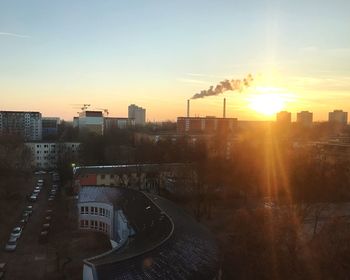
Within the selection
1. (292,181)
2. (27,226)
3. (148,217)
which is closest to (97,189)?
(27,226)

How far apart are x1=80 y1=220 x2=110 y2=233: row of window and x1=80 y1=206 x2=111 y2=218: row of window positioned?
49cm

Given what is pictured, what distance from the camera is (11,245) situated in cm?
1725

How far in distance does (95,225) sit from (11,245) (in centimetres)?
427

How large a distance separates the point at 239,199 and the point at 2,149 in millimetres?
22880

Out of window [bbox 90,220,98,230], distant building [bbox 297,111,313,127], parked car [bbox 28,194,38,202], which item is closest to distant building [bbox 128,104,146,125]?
distant building [bbox 297,111,313,127]

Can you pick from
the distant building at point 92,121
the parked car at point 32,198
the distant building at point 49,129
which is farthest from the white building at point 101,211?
the distant building at point 49,129

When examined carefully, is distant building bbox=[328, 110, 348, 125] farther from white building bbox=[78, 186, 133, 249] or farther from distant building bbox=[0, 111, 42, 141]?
white building bbox=[78, 186, 133, 249]

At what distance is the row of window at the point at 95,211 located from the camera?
19070 millimetres

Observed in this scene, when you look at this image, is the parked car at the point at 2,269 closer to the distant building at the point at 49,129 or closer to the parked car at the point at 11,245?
the parked car at the point at 11,245

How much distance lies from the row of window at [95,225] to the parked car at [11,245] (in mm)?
3532

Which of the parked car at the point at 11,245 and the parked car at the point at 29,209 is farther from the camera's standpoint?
the parked car at the point at 29,209

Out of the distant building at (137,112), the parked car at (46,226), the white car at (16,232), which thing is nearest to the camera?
the white car at (16,232)

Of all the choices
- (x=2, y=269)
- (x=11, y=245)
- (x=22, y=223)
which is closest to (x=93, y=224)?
(x=11, y=245)

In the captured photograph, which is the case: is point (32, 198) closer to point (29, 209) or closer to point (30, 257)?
point (29, 209)
